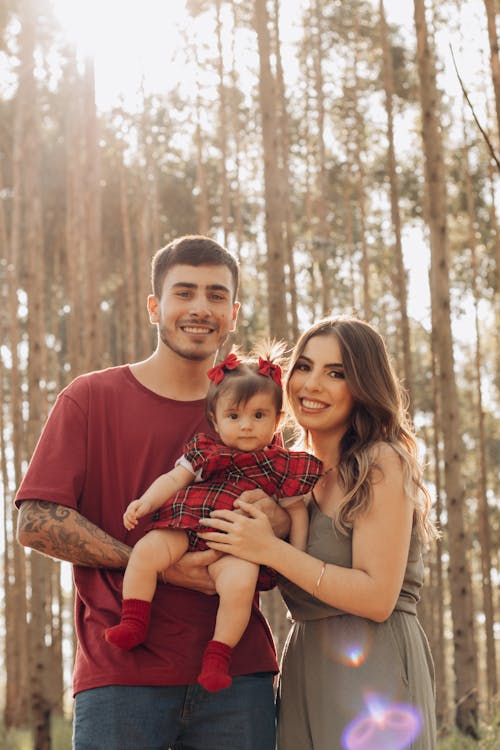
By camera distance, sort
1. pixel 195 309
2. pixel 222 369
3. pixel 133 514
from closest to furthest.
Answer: pixel 133 514, pixel 222 369, pixel 195 309

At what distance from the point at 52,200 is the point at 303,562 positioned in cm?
1095

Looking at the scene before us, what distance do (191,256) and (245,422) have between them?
1.68 feet

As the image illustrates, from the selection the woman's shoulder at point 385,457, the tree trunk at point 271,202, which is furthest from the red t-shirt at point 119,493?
the tree trunk at point 271,202

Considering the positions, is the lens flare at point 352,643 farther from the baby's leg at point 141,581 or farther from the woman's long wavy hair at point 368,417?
the baby's leg at point 141,581

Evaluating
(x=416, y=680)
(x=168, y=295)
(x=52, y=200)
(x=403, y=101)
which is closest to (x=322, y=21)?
(x=403, y=101)

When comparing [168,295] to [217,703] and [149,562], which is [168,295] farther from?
[217,703]

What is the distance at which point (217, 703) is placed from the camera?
7.57 ft

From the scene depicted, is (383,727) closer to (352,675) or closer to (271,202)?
(352,675)

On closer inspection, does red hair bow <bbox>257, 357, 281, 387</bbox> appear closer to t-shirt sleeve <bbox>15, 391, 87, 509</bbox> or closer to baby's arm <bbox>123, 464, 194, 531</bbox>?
baby's arm <bbox>123, 464, 194, 531</bbox>

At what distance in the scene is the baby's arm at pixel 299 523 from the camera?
2.34m

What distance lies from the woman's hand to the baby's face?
0.20 metres

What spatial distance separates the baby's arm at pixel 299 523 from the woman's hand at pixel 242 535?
0.10 m

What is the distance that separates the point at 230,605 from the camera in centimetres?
223

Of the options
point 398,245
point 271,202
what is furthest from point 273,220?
point 398,245
